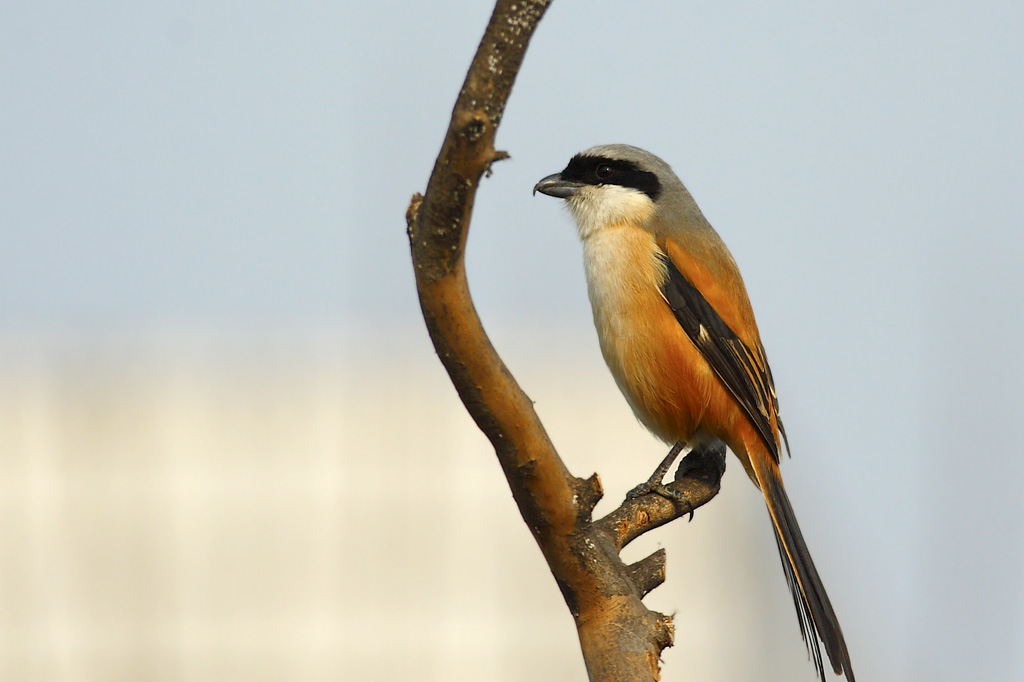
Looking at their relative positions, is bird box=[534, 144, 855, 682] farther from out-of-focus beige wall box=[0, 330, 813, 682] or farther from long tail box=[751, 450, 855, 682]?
out-of-focus beige wall box=[0, 330, 813, 682]

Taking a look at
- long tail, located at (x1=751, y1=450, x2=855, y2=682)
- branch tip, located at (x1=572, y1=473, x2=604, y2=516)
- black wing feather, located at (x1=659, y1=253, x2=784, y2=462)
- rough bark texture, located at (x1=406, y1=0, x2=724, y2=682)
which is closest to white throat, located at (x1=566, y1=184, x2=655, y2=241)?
black wing feather, located at (x1=659, y1=253, x2=784, y2=462)

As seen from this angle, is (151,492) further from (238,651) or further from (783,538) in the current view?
(783,538)

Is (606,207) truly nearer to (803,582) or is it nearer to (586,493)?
(803,582)

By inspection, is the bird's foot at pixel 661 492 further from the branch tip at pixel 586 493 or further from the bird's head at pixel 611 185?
the bird's head at pixel 611 185

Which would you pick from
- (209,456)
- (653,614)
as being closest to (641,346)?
(653,614)

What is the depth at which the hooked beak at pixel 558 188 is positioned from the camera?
12.3 feet

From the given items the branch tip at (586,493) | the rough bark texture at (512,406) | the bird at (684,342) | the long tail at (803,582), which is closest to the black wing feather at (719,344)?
the bird at (684,342)

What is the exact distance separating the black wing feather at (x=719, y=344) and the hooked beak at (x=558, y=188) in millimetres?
509

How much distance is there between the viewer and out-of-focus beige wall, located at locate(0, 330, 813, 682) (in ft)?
25.2

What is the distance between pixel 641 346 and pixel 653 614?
50.8 inches

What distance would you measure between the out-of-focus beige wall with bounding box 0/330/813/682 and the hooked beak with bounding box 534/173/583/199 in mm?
3368

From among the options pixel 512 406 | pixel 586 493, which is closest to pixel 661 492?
pixel 586 493

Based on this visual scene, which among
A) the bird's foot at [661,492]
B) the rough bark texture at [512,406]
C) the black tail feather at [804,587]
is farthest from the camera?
the bird's foot at [661,492]

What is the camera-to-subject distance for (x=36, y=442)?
27.5 feet
